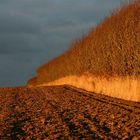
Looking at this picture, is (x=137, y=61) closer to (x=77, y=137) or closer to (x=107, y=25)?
(x=107, y=25)

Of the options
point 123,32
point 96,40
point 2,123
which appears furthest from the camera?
point 96,40

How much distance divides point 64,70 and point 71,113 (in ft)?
108

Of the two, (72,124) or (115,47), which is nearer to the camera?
(72,124)

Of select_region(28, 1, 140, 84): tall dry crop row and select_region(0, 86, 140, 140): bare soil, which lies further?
select_region(28, 1, 140, 84): tall dry crop row

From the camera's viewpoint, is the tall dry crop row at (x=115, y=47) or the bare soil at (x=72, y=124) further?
the tall dry crop row at (x=115, y=47)

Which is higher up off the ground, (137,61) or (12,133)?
(137,61)

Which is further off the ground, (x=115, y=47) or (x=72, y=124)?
(x=115, y=47)

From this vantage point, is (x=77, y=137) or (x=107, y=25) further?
(x=107, y=25)

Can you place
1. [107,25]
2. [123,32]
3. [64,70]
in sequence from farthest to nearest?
1. [64,70]
2. [107,25]
3. [123,32]

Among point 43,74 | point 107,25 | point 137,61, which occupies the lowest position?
point 43,74

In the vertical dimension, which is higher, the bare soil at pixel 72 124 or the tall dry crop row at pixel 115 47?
the tall dry crop row at pixel 115 47

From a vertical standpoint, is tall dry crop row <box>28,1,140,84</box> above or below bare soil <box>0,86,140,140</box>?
above

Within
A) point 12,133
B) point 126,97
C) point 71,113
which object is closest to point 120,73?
point 126,97

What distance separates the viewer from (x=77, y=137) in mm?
11109
